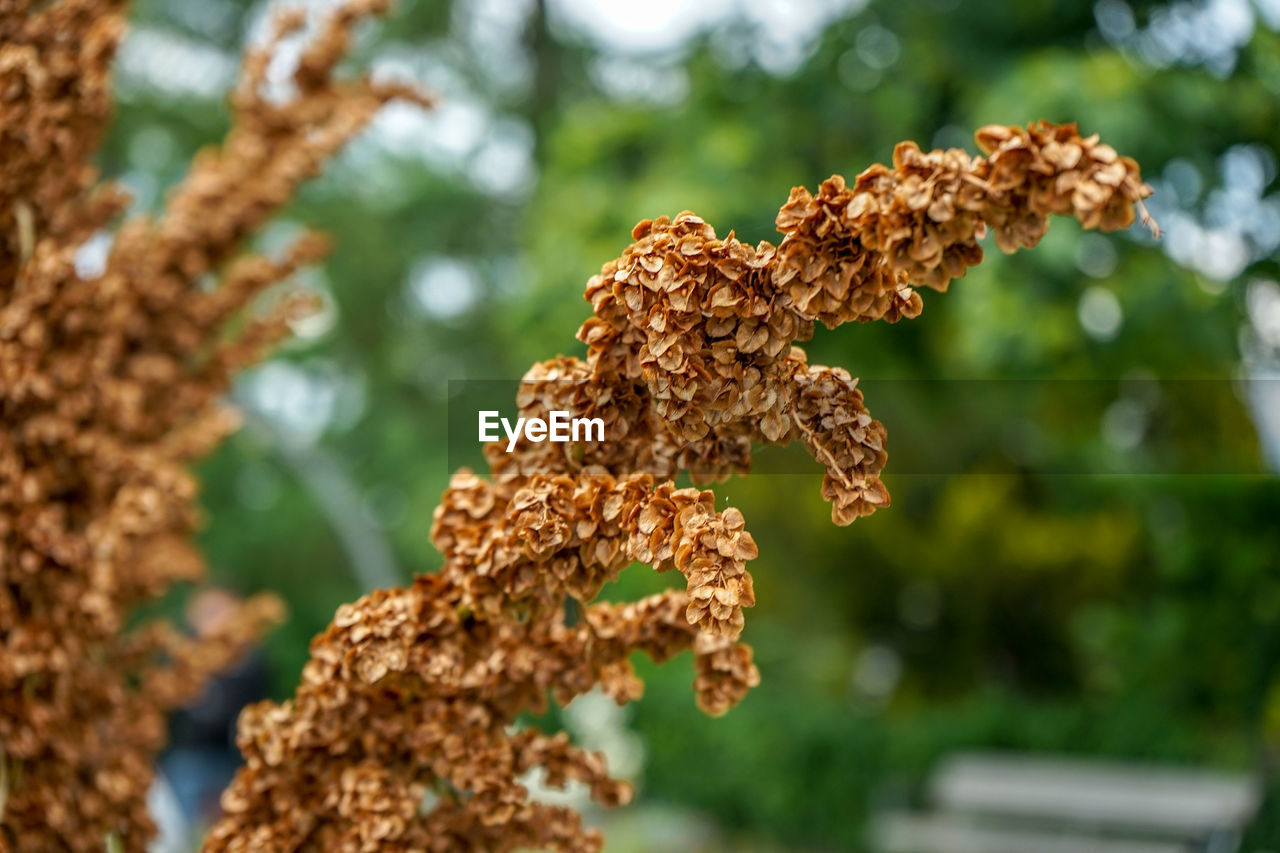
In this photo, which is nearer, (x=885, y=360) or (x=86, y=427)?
(x=86, y=427)

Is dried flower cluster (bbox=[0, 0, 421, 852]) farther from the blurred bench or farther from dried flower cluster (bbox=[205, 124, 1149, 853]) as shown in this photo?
the blurred bench

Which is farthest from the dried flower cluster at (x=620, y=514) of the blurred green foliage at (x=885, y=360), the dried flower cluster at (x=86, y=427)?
the blurred green foliage at (x=885, y=360)

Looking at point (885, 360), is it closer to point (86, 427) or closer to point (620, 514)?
point (86, 427)

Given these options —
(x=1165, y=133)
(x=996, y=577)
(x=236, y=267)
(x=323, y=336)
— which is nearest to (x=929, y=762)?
(x=996, y=577)

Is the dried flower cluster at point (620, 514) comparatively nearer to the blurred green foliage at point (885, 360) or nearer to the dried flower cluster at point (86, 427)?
the dried flower cluster at point (86, 427)

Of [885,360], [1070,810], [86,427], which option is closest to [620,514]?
[86,427]

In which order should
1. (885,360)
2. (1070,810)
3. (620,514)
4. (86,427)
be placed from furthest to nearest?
1. (885,360)
2. (1070,810)
3. (86,427)
4. (620,514)

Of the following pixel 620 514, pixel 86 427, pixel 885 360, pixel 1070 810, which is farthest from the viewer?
pixel 885 360
